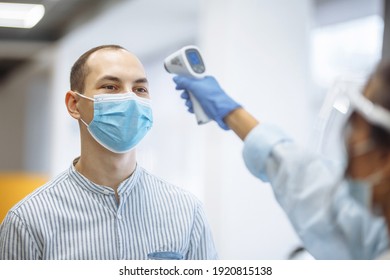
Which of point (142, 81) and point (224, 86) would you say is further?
point (224, 86)

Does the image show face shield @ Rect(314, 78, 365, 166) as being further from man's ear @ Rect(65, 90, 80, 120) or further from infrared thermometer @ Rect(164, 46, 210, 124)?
man's ear @ Rect(65, 90, 80, 120)

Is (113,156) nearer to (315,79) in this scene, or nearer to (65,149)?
(65,149)

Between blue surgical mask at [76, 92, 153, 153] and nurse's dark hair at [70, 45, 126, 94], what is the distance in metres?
0.03

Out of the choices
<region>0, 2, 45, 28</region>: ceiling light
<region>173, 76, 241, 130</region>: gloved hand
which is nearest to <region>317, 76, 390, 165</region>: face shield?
<region>173, 76, 241, 130</region>: gloved hand

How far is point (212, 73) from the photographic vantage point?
1938 mm

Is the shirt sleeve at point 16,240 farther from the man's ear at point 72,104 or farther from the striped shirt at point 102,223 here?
the man's ear at point 72,104

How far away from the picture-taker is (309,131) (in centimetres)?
→ 216

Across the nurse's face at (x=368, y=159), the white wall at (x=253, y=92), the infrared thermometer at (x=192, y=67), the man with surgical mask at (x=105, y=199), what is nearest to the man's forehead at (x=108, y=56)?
the man with surgical mask at (x=105, y=199)

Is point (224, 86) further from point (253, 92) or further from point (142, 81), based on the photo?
point (142, 81)

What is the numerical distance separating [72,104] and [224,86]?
645mm

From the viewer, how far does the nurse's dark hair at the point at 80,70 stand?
161 cm

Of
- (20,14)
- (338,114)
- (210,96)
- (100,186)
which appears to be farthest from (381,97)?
(20,14)

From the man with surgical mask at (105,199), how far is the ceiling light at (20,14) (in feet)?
1.04
